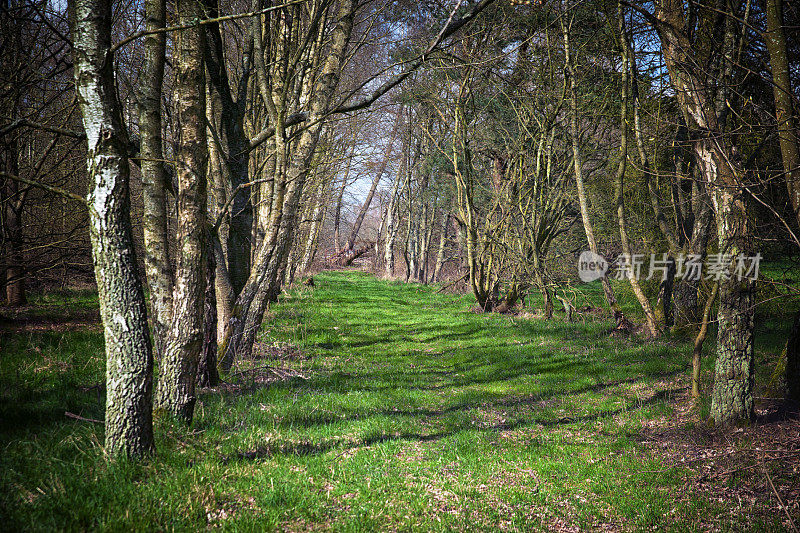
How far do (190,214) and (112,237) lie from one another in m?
1.72

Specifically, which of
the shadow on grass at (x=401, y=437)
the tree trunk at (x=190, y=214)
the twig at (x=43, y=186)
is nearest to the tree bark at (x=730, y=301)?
the shadow on grass at (x=401, y=437)

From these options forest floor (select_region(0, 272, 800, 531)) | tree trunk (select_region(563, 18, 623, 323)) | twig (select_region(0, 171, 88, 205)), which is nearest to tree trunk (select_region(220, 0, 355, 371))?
forest floor (select_region(0, 272, 800, 531))

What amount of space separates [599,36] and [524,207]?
18.5 ft

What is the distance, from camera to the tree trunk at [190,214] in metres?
5.04

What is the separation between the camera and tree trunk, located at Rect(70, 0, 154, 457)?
136 inches

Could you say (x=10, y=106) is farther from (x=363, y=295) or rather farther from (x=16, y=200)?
(x=363, y=295)

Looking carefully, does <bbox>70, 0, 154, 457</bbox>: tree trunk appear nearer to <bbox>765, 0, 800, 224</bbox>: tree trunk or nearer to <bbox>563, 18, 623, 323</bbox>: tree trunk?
<bbox>765, 0, 800, 224</bbox>: tree trunk

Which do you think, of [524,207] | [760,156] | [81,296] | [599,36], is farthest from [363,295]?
[760,156]

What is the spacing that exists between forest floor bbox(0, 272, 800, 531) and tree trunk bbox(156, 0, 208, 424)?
84cm

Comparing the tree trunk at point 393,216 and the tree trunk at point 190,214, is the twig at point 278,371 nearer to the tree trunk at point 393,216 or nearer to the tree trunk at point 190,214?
the tree trunk at point 190,214

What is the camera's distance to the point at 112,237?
3.56 m

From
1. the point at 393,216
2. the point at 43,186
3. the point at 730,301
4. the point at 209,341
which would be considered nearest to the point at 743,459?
the point at 730,301

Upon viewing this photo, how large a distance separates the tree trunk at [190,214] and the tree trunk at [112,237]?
1.19 m

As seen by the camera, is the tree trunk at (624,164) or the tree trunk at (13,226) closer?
the tree trunk at (13,226)
